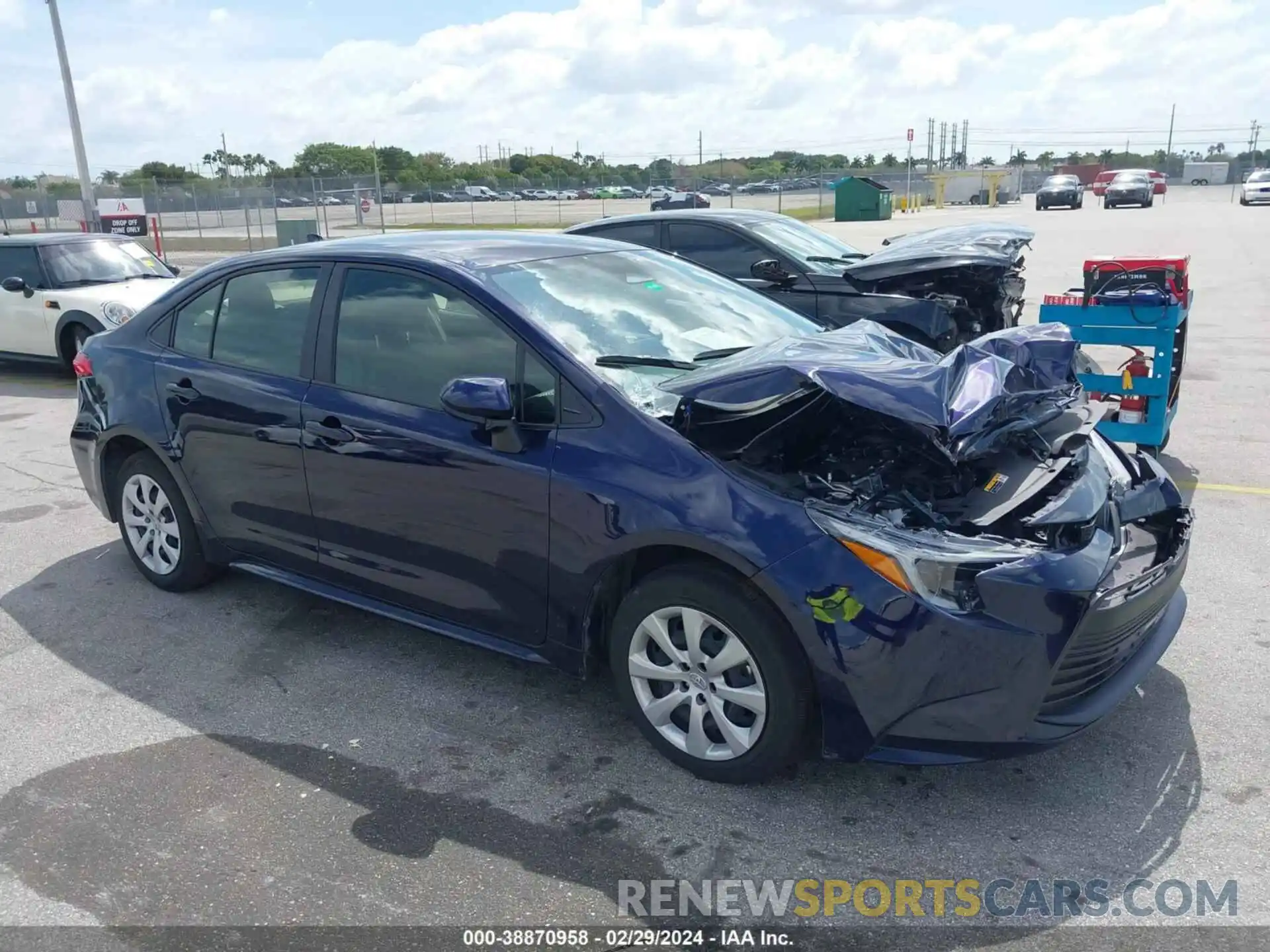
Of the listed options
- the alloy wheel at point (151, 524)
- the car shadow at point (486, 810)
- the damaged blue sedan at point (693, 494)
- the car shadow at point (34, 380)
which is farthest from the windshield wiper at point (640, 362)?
the car shadow at point (34, 380)

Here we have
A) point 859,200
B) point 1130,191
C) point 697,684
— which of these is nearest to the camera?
A: point 697,684

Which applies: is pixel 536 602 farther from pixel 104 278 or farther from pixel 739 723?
pixel 104 278

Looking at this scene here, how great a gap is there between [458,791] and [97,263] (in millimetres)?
10150

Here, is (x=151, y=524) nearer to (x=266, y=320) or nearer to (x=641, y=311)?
(x=266, y=320)

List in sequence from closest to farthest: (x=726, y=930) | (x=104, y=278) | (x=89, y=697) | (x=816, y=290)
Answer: (x=726, y=930) → (x=89, y=697) → (x=816, y=290) → (x=104, y=278)

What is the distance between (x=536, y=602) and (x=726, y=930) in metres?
1.29

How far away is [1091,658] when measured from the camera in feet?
10.0

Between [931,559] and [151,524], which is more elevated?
[931,559]

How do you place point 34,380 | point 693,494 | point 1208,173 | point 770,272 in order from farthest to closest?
point 1208,173 → point 34,380 → point 770,272 → point 693,494

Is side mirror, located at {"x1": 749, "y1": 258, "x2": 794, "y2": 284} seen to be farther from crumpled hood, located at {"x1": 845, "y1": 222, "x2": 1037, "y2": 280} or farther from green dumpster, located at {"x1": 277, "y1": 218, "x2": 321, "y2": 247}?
green dumpster, located at {"x1": 277, "y1": 218, "x2": 321, "y2": 247}

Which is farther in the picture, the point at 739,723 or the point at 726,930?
the point at 739,723

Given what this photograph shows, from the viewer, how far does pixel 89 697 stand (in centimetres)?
409

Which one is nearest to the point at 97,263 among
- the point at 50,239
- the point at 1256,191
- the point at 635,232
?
the point at 50,239

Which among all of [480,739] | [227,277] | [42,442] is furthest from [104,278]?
[480,739]
